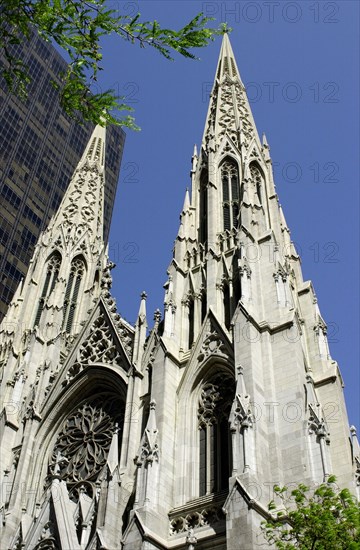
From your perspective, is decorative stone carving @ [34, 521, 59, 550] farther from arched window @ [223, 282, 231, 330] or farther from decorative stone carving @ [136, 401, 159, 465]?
arched window @ [223, 282, 231, 330]

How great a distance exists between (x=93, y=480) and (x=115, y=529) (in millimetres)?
4068

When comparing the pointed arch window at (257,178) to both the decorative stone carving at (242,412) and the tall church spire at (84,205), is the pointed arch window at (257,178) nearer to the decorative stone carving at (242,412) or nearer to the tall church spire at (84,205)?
the tall church spire at (84,205)

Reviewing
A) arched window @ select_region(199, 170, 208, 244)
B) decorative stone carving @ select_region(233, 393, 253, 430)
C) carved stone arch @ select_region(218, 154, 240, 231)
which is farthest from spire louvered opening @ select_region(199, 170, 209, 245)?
decorative stone carving @ select_region(233, 393, 253, 430)

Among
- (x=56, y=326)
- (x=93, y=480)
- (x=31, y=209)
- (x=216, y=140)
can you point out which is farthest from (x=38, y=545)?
(x=31, y=209)

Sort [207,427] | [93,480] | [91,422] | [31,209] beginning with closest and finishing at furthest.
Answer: [207,427], [93,480], [91,422], [31,209]

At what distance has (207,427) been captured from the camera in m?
19.8

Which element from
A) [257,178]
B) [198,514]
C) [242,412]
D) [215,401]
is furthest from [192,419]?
[257,178]

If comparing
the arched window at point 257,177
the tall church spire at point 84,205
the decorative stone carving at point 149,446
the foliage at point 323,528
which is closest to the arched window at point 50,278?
the tall church spire at point 84,205

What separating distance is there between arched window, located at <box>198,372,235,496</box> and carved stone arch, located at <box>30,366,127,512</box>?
12.1ft

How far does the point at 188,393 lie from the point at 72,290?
13314 mm

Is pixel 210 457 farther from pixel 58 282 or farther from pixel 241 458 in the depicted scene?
pixel 58 282

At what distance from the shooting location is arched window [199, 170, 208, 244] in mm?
27652

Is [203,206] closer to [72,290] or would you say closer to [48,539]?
[72,290]

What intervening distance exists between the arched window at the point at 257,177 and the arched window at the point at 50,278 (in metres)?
11.3
